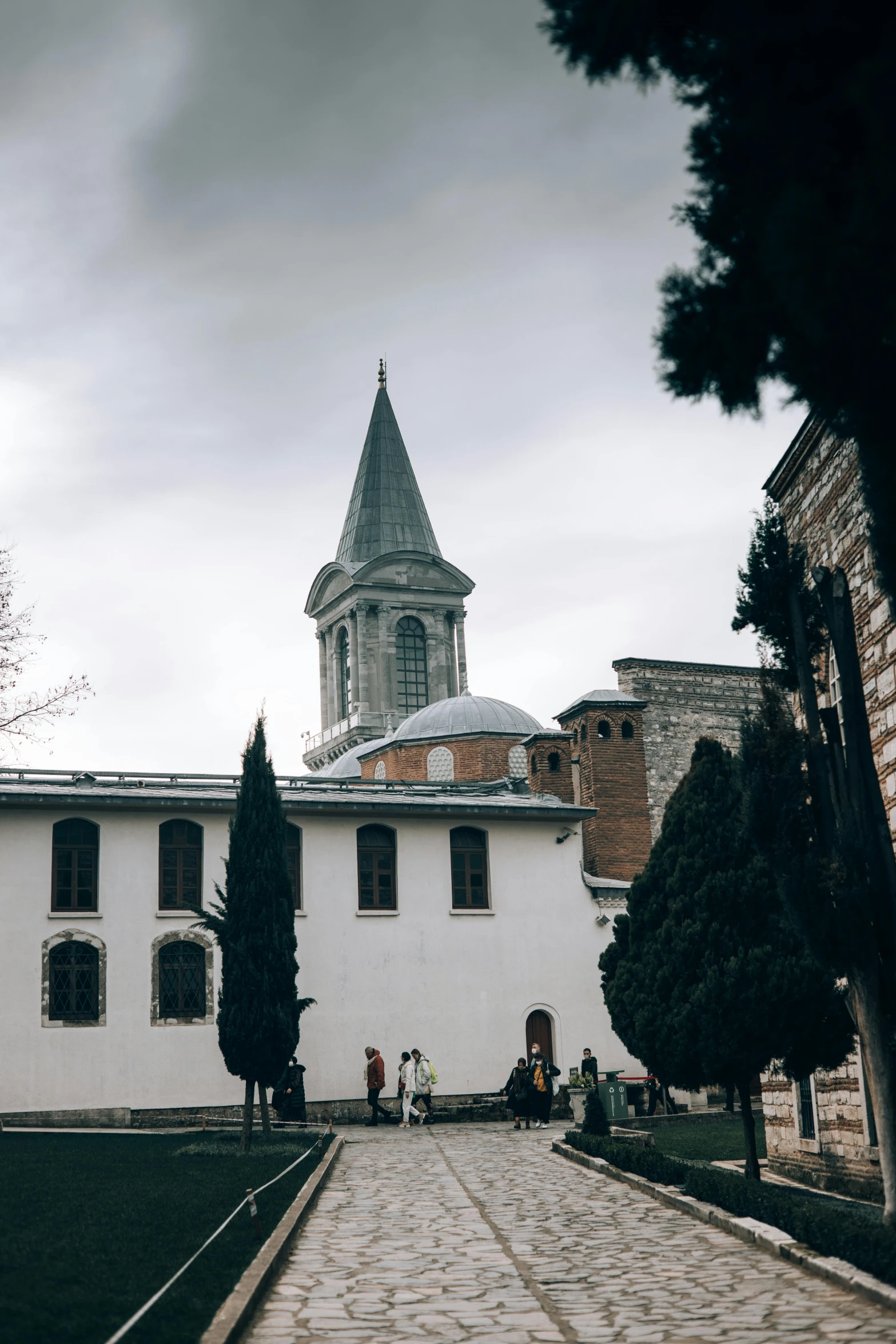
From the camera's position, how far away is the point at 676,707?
3169 centimetres

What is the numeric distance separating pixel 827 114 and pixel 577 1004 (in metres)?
22.3

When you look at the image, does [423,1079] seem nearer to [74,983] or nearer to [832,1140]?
[74,983]

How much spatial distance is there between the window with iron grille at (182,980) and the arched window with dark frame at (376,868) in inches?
130

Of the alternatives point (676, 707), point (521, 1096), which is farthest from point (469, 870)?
point (676, 707)

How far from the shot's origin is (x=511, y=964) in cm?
2545

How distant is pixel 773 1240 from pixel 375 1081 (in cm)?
1485

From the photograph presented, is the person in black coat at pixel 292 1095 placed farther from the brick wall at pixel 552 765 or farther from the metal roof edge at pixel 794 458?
the metal roof edge at pixel 794 458

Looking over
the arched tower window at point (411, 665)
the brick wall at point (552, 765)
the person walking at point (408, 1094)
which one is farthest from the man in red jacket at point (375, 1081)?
the arched tower window at point (411, 665)

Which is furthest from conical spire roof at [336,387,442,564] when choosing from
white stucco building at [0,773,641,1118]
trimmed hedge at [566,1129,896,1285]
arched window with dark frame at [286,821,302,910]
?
trimmed hedge at [566,1129,896,1285]

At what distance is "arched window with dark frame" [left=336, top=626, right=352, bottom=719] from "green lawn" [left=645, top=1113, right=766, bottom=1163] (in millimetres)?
37402

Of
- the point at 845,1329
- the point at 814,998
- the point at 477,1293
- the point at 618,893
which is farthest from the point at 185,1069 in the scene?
the point at 845,1329

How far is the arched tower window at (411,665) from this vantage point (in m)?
56.7

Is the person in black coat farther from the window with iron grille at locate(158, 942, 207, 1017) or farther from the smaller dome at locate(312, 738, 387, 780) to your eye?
the smaller dome at locate(312, 738, 387, 780)

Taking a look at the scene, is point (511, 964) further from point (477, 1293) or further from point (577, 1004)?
point (477, 1293)
